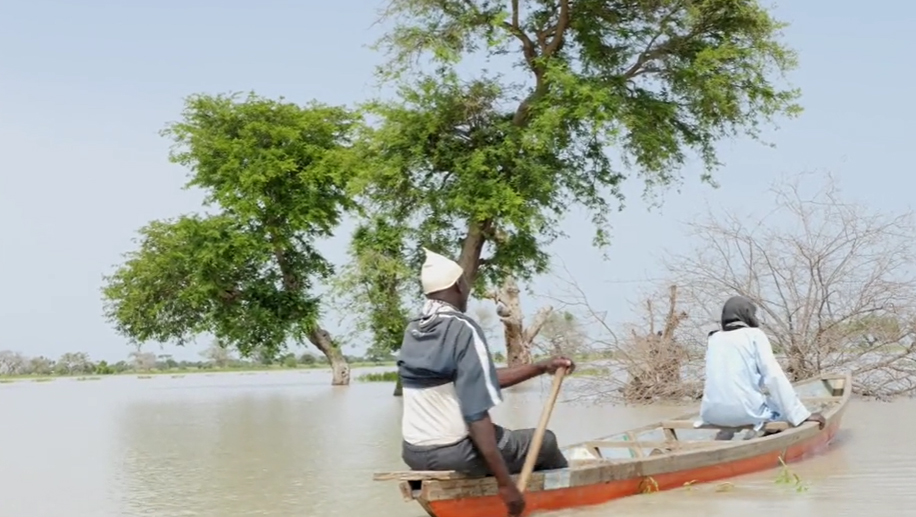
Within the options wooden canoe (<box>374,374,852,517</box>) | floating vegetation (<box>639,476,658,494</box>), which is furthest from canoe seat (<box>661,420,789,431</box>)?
floating vegetation (<box>639,476,658,494</box>)

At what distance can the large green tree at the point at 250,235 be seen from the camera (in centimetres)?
3528

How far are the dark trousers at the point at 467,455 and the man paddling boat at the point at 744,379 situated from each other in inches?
117

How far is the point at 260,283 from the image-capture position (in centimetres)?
3744

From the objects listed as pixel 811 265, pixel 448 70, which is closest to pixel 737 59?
pixel 448 70

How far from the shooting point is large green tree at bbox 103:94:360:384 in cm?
3528

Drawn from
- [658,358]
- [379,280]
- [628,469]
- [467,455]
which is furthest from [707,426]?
[379,280]

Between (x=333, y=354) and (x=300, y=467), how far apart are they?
86.6 feet

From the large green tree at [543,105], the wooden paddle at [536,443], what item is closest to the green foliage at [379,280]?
the large green tree at [543,105]

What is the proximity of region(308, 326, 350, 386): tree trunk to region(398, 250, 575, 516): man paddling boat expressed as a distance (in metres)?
31.1

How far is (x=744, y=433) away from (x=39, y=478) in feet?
24.2

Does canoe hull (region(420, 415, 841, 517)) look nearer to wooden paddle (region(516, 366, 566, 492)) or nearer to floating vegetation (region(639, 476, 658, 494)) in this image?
floating vegetation (region(639, 476, 658, 494))

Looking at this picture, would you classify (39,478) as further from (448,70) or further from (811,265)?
(448,70)

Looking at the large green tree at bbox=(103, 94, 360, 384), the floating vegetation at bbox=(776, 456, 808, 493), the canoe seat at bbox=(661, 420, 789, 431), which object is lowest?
the floating vegetation at bbox=(776, 456, 808, 493)

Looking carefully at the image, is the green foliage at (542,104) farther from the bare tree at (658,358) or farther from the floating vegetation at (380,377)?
the floating vegetation at (380,377)
